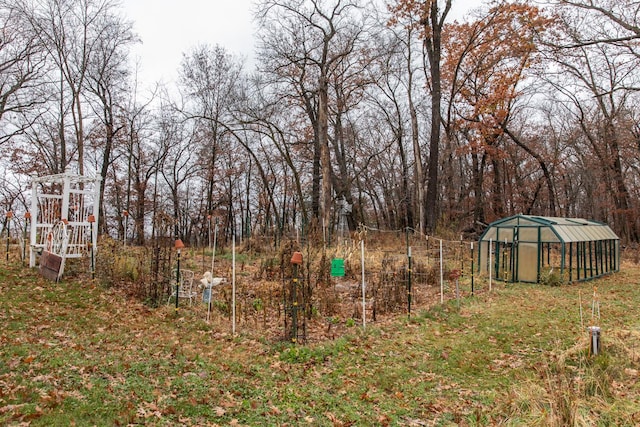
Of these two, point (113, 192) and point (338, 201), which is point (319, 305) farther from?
point (113, 192)

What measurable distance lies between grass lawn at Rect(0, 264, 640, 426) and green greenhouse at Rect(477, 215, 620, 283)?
366cm

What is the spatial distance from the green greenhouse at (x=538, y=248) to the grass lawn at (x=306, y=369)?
3656 mm

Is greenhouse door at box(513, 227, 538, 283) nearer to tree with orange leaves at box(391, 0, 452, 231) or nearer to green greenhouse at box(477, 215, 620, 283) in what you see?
green greenhouse at box(477, 215, 620, 283)

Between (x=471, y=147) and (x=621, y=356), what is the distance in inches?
712

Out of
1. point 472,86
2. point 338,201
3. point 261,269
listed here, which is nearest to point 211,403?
point 261,269

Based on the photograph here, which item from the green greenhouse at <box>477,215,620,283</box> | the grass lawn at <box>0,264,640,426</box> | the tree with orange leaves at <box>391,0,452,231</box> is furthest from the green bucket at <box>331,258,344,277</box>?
the tree with orange leaves at <box>391,0,452,231</box>

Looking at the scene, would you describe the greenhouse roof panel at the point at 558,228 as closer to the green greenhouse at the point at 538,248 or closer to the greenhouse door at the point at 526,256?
the green greenhouse at the point at 538,248

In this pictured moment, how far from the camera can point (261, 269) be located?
1102 centimetres

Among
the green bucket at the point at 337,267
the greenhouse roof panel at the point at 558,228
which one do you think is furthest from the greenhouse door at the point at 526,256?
the green bucket at the point at 337,267

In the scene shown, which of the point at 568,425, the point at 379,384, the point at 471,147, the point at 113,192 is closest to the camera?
the point at 568,425

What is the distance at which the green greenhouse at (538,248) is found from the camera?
11883mm

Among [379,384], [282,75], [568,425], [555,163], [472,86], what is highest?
[472,86]

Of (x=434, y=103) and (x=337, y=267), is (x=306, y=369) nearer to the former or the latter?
(x=337, y=267)

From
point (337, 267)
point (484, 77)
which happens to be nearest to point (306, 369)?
point (337, 267)
